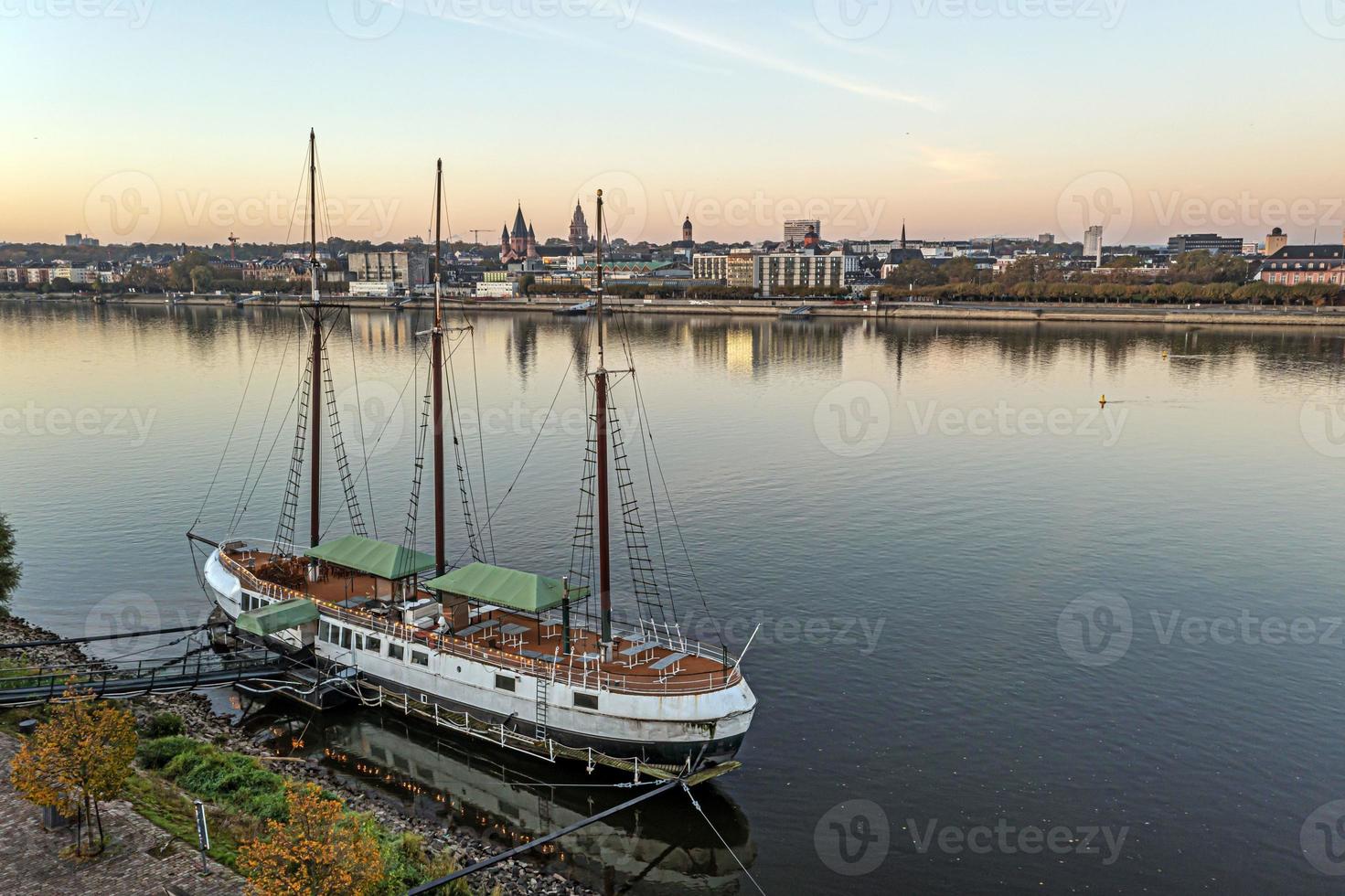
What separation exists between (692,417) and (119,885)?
6811 centimetres

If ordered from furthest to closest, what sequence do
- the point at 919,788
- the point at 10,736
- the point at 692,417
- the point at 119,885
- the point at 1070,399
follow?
the point at 1070,399 → the point at 692,417 → the point at 919,788 → the point at 10,736 → the point at 119,885

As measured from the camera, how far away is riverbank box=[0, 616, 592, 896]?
1930cm

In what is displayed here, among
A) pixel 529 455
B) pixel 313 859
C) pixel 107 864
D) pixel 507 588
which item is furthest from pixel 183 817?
pixel 529 455

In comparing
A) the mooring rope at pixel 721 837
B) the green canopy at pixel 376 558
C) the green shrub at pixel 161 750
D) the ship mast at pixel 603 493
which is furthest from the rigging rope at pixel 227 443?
the mooring rope at pixel 721 837

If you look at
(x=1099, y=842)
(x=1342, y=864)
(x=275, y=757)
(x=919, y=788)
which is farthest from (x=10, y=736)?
(x=1342, y=864)

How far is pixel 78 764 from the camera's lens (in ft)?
63.1

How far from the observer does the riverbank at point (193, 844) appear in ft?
63.3

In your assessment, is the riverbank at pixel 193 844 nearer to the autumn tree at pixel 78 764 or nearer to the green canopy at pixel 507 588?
the autumn tree at pixel 78 764

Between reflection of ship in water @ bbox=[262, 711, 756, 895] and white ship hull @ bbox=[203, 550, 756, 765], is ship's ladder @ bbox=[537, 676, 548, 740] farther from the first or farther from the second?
reflection of ship in water @ bbox=[262, 711, 756, 895]

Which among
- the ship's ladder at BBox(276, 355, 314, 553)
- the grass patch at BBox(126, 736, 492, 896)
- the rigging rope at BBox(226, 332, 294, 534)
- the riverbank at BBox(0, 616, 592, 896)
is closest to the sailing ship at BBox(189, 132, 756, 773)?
the riverbank at BBox(0, 616, 592, 896)

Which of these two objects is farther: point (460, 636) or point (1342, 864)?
point (460, 636)

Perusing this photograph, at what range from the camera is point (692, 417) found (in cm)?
8456

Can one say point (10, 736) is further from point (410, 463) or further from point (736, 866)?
point (410, 463)

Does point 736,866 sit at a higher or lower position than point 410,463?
lower
